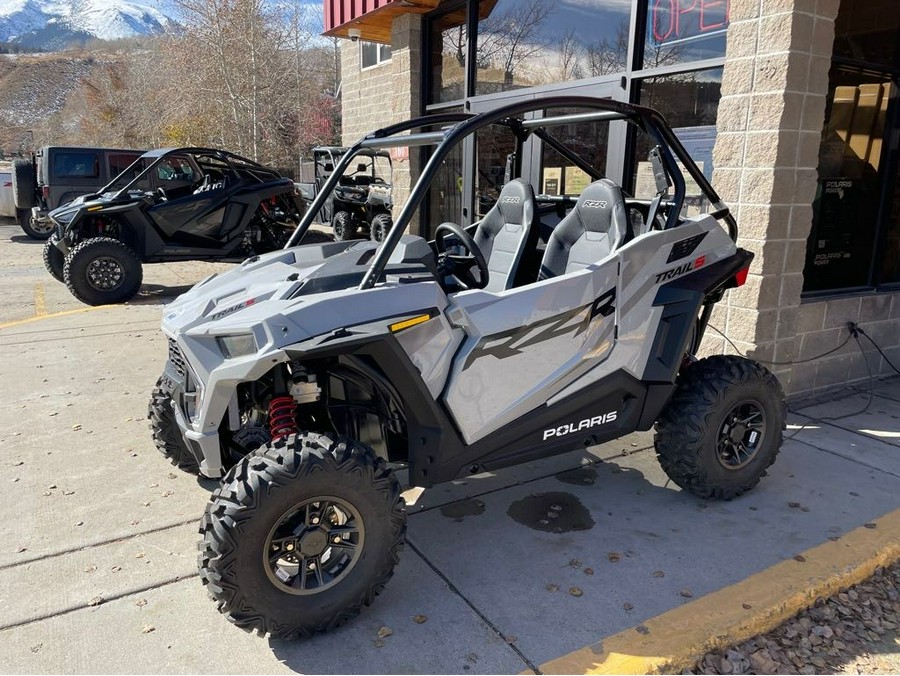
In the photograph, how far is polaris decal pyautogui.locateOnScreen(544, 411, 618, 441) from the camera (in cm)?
325

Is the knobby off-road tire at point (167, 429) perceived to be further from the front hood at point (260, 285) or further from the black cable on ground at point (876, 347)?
the black cable on ground at point (876, 347)

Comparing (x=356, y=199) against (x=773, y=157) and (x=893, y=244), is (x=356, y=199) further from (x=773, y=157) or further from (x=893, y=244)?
(x=773, y=157)

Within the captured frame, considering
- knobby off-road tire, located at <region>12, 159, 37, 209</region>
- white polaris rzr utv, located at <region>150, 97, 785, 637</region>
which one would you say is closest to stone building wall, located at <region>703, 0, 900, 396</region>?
white polaris rzr utv, located at <region>150, 97, 785, 637</region>

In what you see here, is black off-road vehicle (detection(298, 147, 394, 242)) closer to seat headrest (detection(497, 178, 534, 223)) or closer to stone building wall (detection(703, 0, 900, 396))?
stone building wall (detection(703, 0, 900, 396))

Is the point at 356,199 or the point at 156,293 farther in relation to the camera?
the point at 356,199

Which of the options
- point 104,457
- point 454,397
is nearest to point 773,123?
point 454,397

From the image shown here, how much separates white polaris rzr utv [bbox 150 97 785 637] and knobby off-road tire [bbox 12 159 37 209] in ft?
45.4

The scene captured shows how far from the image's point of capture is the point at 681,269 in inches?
138

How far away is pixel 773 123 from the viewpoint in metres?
4.44

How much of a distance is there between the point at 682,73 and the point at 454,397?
363cm

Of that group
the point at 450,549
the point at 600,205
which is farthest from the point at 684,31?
the point at 450,549

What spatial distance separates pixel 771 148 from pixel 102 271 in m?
7.19

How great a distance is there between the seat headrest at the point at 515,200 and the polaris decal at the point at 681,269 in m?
0.83

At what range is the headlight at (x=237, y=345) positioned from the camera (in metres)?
2.60
